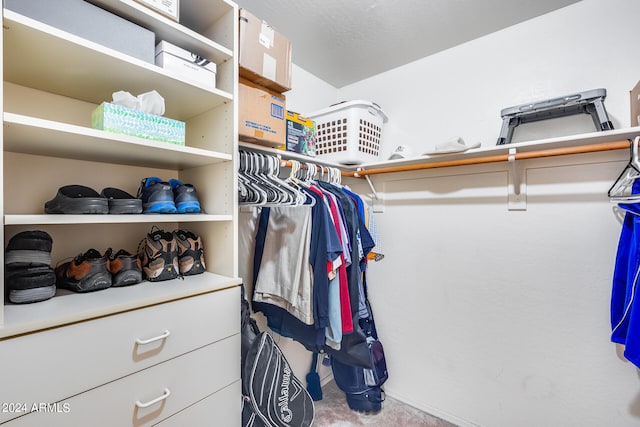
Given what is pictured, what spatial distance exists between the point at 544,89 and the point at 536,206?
2.05 feet

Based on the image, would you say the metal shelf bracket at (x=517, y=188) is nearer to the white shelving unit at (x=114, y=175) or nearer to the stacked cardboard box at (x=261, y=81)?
the stacked cardboard box at (x=261, y=81)

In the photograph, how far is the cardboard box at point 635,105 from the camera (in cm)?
118

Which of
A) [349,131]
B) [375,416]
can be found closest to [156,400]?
[375,416]

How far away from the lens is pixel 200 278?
1144 millimetres

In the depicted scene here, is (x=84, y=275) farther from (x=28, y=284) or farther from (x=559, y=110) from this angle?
(x=559, y=110)

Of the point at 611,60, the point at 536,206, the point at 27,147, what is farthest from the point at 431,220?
the point at 27,147

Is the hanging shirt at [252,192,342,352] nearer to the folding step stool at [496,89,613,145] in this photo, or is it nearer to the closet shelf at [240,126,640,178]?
the closet shelf at [240,126,640,178]

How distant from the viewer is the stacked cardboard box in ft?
3.96

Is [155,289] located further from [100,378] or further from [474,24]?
[474,24]

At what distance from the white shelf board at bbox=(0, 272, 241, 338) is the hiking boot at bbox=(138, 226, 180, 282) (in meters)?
0.03

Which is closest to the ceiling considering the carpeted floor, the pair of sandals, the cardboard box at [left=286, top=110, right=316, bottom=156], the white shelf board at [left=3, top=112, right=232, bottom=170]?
the cardboard box at [left=286, top=110, right=316, bottom=156]

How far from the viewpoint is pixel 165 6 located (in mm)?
966

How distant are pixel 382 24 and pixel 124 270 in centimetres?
173

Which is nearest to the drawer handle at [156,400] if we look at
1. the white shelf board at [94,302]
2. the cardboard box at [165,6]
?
the white shelf board at [94,302]
